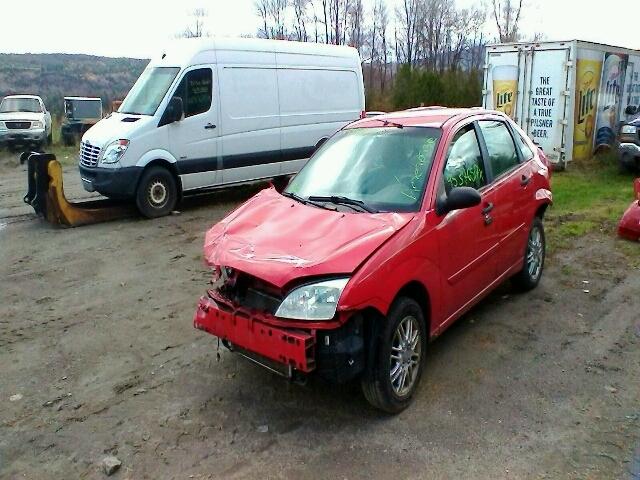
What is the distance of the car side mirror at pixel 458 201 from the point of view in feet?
13.3

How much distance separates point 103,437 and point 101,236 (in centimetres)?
532

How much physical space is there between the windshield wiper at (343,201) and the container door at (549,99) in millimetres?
10347

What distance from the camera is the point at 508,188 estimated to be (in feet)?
16.8

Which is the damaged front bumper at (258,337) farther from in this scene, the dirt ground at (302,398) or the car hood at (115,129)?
the car hood at (115,129)

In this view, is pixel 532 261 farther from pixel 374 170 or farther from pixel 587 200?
pixel 587 200

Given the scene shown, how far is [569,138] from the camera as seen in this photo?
43.4ft

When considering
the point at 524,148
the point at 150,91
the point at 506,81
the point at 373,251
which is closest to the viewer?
the point at 373,251

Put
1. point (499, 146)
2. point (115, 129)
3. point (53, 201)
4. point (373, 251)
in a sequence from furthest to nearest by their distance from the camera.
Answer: point (115, 129)
point (53, 201)
point (499, 146)
point (373, 251)

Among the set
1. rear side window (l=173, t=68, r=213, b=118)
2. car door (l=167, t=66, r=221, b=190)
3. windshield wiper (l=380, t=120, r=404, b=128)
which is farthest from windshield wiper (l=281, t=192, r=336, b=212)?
rear side window (l=173, t=68, r=213, b=118)

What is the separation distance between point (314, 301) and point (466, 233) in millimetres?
1564

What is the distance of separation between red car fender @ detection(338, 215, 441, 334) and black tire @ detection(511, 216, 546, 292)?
1903 mm

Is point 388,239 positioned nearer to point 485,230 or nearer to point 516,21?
point 485,230

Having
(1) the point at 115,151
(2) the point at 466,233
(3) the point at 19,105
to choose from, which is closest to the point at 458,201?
(2) the point at 466,233

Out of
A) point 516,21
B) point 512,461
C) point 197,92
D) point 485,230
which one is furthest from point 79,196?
point 516,21
